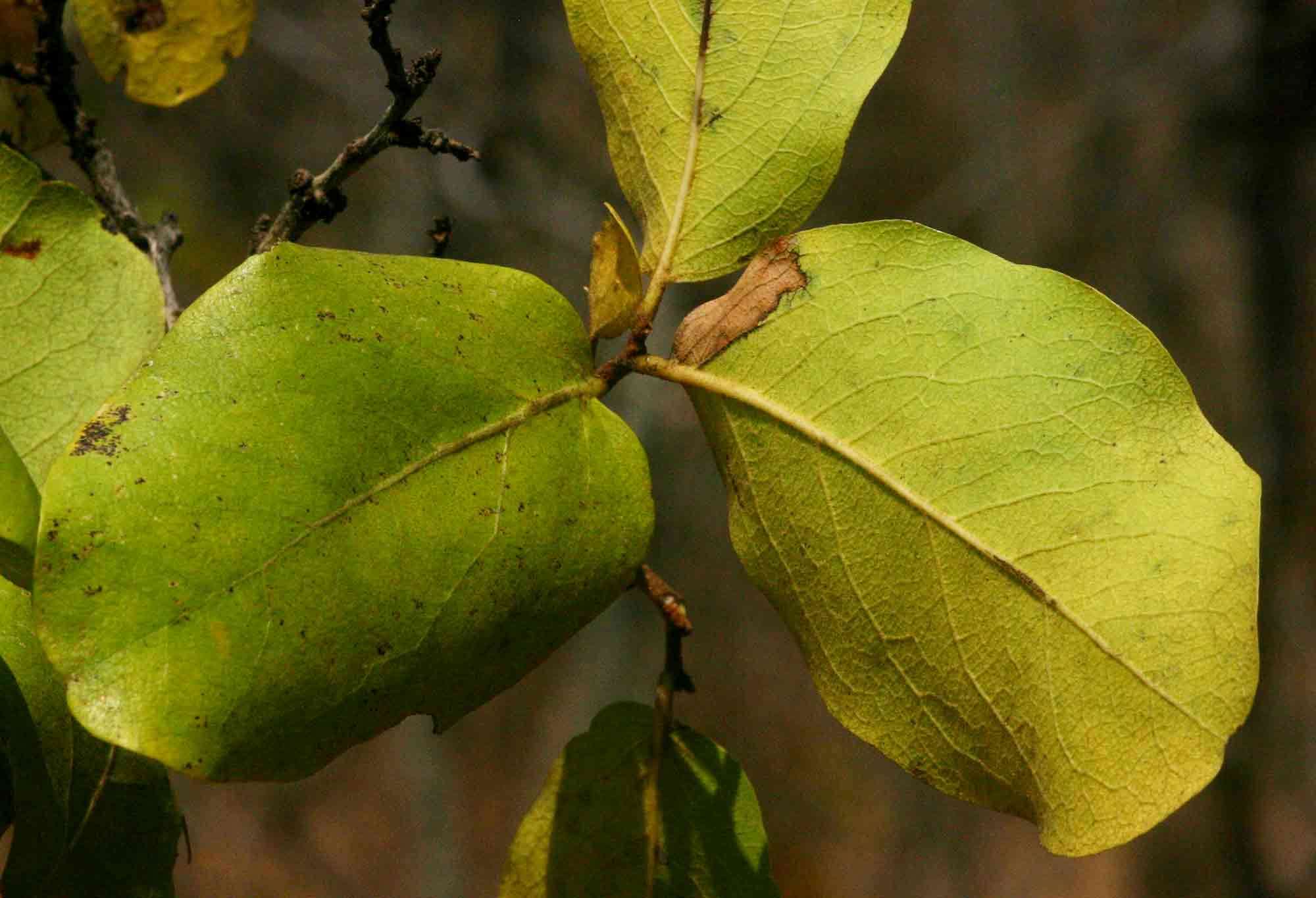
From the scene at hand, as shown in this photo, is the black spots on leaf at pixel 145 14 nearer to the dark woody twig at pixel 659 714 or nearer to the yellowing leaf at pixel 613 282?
the yellowing leaf at pixel 613 282

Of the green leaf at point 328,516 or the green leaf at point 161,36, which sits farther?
the green leaf at point 161,36

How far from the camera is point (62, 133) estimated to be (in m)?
0.74

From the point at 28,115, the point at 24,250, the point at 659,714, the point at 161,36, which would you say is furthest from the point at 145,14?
the point at 659,714

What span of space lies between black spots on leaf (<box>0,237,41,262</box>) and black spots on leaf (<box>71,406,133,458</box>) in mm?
192

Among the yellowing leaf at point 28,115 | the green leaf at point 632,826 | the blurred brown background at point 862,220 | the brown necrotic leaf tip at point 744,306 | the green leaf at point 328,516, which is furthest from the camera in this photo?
the blurred brown background at point 862,220

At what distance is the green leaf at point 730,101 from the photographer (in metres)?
0.53

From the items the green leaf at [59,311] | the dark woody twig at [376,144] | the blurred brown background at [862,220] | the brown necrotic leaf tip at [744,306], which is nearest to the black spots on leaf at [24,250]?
the green leaf at [59,311]

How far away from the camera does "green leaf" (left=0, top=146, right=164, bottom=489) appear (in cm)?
52

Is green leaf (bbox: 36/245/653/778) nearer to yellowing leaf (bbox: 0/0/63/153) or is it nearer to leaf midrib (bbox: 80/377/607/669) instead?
leaf midrib (bbox: 80/377/607/669)

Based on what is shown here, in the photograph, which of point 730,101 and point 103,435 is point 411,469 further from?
point 730,101

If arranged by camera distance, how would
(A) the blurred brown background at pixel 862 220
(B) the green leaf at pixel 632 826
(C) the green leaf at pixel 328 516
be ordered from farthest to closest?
(A) the blurred brown background at pixel 862 220, (B) the green leaf at pixel 632 826, (C) the green leaf at pixel 328 516

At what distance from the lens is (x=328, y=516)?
0.42m

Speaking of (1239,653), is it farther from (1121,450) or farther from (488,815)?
(488,815)

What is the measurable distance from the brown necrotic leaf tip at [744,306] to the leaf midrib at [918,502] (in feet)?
0.04
